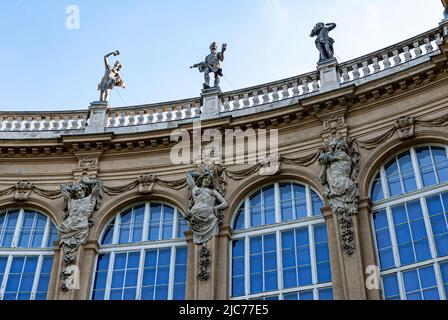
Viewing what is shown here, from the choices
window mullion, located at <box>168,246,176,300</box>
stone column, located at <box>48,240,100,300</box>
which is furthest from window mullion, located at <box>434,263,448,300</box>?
stone column, located at <box>48,240,100,300</box>

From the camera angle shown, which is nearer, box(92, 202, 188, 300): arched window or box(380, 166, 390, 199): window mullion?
box(380, 166, 390, 199): window mullion

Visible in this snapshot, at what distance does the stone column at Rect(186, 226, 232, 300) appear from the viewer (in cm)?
1653

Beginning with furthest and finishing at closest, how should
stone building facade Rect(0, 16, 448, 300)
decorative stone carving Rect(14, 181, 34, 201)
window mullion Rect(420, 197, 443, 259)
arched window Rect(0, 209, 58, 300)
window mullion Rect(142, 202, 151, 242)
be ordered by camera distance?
decorative stone carving Rect(14, 181, 34, 201)
window mullion Rect(142, 202, 151, 242)
arched window Rect(0, 209, 58, 300)
stone building facade Rect(0, 16, 448, 300)
window mullion Rect(420, 197, 443, 259)

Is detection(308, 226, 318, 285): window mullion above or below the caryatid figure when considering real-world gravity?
below

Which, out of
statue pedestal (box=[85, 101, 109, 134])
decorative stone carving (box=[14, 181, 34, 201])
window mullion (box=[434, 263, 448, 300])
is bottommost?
window mullion (box=[434, 263, 448, 300])

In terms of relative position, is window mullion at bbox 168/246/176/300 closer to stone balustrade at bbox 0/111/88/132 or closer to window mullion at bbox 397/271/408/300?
window mullion at bbox 397/271/408/300

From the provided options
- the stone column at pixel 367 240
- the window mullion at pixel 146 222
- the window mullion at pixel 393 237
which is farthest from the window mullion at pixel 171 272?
the window mullion at pixel 393 237

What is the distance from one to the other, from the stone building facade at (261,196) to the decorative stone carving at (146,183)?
0.04 meters

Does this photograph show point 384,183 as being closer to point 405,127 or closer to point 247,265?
point 405,127

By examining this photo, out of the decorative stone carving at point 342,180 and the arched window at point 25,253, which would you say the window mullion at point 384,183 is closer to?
the decorative stone carving at point 342,180

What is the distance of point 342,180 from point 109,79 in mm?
8711

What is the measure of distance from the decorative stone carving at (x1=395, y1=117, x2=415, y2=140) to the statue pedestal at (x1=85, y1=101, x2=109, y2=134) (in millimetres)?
8309

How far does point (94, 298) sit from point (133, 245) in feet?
5.49

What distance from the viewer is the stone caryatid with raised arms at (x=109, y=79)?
21.8 metres
